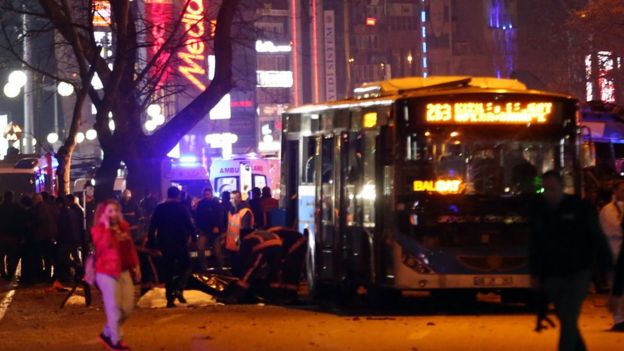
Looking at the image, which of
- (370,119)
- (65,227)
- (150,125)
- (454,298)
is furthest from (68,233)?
(150,125)

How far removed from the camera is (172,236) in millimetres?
17953

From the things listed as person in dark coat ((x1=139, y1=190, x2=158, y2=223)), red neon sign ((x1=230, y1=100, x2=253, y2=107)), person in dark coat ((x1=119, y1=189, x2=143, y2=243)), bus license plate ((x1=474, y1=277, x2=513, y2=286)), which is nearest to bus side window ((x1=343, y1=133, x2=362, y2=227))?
bus license plate ((x1=474, y1=277, x2=513, y2=286))

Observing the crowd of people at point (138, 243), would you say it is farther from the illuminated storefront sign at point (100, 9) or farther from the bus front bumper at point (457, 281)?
the illuminated storefront sign at point (100, 9)

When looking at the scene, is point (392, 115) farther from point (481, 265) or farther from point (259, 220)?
point (259, 220)

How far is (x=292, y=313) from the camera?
16.8 metres

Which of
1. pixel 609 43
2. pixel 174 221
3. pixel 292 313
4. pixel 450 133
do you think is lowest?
pixel 292 313

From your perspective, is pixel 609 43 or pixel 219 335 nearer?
pixel 219 335

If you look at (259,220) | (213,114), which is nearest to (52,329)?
(259,220)

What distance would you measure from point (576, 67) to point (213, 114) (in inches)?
1644

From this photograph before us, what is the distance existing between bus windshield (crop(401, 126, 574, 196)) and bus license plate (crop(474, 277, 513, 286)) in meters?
1.14

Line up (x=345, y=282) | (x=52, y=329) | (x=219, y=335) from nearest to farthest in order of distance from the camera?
(x=219, y=335) → (x=52, y=329) → (x=345, y=282)

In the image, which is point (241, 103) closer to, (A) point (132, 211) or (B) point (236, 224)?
(A) point (132, 211)

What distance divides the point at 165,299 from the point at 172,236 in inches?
78.8

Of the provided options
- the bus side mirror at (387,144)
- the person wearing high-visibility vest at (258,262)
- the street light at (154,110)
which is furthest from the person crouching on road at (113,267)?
the street light at (154,110)
